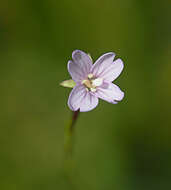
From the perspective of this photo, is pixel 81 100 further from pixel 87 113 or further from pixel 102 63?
pixel 87 113

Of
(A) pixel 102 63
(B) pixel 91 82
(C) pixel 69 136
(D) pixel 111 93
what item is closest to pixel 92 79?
(B) pixel 91 82

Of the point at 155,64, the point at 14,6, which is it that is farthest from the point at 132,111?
the point at 14,6

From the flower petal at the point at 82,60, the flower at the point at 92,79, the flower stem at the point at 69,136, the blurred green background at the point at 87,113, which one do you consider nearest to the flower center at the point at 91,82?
the flower at the point at 92,79

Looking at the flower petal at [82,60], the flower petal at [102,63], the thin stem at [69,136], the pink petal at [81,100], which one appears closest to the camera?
the pink petal at [81,100]

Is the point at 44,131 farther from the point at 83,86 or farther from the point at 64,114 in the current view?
the point at 83,86

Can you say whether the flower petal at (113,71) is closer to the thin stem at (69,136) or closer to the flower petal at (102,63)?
the flower petal at (102,63)

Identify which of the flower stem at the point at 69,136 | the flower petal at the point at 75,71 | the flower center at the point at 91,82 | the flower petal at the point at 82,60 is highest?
the flower petal at the point at 82,60

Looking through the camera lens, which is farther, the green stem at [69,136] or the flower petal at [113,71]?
the green stem at [69,136]
